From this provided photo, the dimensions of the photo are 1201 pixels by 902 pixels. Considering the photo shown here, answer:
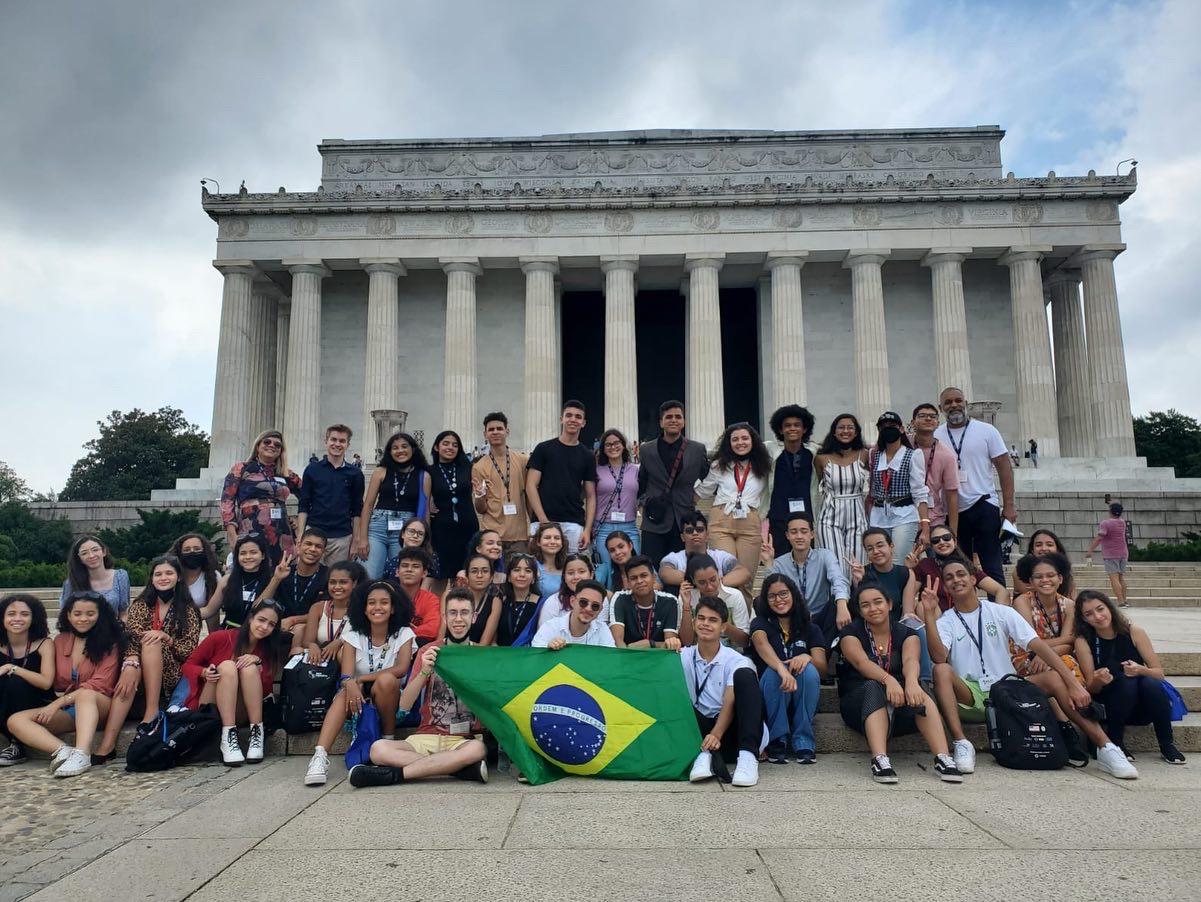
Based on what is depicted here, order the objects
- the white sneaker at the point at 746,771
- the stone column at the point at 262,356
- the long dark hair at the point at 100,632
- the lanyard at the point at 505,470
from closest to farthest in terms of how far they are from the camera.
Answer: the white sneaker at the point at 746,771
the long dark hair at the point at 100,632
the lanyard at the point at 505,470
the stone column at the point at 262,356

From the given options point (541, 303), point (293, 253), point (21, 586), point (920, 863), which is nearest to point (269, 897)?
point (920, 863)

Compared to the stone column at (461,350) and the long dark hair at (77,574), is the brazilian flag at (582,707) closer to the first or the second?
the long dark hair at (77,574)

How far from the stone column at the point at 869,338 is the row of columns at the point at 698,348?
0.05 m

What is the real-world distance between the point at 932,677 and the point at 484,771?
406 cm

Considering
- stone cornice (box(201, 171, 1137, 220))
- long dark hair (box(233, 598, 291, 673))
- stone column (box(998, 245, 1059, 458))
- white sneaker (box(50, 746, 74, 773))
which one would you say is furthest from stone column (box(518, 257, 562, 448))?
white sneaker (box(50, 746, 74, 773))

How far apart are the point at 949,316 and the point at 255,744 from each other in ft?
104

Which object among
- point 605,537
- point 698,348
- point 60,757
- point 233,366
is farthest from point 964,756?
point 233,366

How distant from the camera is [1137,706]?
700cm

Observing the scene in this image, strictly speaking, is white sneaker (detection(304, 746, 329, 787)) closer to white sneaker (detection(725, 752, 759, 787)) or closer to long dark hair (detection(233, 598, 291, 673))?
long dark hair (detection(233, 598, 291, 673))

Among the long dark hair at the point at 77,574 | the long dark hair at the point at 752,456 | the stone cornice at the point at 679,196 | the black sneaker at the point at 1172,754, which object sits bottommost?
the black sneaker at the point at 1172,754

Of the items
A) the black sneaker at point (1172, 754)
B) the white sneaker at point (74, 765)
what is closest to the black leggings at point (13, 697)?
the white sneaker at point (74, 765)

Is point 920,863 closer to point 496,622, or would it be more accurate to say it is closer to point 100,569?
point 496,622

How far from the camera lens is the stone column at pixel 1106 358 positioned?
31.6m

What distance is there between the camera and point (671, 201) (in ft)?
109
